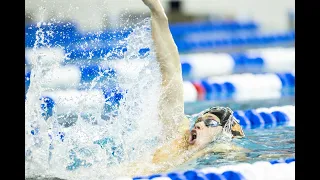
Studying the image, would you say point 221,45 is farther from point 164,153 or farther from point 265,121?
point 164,153

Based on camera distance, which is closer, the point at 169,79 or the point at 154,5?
the point at 154,5

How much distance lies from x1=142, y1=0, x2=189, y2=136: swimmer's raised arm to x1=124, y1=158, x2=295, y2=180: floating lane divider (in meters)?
0.16

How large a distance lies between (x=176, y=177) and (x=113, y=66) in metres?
1.79

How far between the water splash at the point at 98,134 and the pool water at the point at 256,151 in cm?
17

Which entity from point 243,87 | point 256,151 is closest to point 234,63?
point 243,87

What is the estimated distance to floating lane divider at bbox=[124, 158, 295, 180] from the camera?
2.46 m

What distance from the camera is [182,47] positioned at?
5473mm

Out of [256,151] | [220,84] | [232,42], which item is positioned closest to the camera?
[256,151]

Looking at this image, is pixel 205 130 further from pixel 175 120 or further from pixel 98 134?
pixel 98 134

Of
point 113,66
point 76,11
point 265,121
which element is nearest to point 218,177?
point 265,121

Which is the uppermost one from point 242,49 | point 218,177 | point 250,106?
point 242,49

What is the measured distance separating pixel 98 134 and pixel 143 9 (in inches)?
135

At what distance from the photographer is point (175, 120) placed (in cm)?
254

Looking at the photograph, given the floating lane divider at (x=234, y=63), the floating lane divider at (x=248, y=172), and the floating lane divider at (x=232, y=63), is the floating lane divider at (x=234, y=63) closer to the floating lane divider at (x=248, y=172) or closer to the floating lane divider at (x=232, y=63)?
the floating lane divider at (x=232, y=63)
